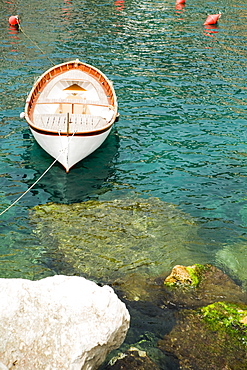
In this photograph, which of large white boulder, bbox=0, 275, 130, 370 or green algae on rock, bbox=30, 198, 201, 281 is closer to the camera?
large white boulder, bbox=0, 275, 130, 370

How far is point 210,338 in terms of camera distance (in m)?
8.38

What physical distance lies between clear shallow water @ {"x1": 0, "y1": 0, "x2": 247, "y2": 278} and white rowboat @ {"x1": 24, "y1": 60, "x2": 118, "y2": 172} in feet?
3.32

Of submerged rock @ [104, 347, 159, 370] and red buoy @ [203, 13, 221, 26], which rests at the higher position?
red buoy @ [203, 13, 221, 26]

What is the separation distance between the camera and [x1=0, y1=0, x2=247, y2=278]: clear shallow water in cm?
1346

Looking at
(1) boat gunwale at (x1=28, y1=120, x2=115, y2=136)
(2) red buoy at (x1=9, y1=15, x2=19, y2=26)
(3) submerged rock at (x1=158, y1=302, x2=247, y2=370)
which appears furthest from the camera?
(2) red buoy at (x1=9, y1=15, x2=19, y2=26)

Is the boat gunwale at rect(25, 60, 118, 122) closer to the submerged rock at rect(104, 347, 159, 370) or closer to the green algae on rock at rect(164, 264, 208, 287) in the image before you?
the green algae on rock at rect(164, 264, 208, 287)

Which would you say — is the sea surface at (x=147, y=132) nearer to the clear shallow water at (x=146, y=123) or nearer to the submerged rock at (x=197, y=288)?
the clear shallow water at (x=146, y=123)

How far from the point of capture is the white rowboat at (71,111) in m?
14.9

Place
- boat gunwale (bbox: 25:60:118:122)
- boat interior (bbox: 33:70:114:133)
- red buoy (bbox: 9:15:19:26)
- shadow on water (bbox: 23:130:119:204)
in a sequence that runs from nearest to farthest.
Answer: shadow on water (bbox: 23:130:119:204) < boat interior (bbox: 33:70:114:133) < boat gunwale (bbox: 25:60:118:122) < red buoy (bbox: 9:15:19:26)

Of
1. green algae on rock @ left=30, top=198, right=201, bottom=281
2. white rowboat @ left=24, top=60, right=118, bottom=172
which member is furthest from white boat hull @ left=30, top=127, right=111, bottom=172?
green algae on rock @ left=30, top=198, right=201, bottom=281

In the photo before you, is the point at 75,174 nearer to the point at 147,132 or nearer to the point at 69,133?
the point at 69,133

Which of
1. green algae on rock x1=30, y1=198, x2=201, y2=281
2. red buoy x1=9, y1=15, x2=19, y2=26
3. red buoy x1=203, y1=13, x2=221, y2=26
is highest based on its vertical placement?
red buoy x1=203, y1=13, x2=221, y2=26

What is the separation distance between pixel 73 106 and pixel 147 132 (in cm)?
350

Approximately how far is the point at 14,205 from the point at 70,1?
34237 millimetres
